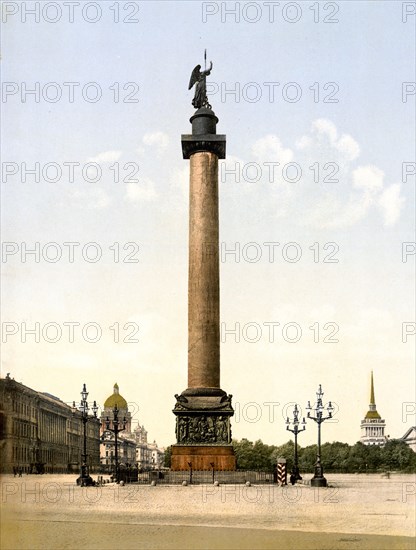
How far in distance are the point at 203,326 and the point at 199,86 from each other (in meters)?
13.9

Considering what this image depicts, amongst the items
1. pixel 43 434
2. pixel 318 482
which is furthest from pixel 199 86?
pixel 43 434

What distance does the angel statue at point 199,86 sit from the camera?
1788 inches

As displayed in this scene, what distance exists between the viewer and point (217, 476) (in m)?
36.5

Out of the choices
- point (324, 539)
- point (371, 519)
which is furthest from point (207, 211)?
point (324, 539)

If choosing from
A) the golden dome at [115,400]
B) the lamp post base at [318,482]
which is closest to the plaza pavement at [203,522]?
the lamp post base at [318,482]

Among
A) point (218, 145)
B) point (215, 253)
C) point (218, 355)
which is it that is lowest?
point (218, 355)

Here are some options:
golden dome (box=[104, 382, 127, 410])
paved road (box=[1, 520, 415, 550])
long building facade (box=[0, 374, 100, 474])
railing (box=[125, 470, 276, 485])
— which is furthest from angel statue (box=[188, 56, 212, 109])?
golden dome (box=[104, 382, 127, 410])

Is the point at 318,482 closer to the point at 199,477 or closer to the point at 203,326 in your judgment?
the point at 199,477

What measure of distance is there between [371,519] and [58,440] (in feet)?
293

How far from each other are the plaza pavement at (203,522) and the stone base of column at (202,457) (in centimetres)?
967

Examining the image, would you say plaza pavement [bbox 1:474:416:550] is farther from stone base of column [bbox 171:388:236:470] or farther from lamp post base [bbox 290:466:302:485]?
lamp post base [bbox 290:466:302:485]

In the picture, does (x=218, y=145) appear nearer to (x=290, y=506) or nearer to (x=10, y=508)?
(x=290, y=506)

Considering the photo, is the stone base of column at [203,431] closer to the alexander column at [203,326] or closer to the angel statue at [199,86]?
the alexander column at [203,326]

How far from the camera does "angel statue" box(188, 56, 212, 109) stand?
4541 centimetres
